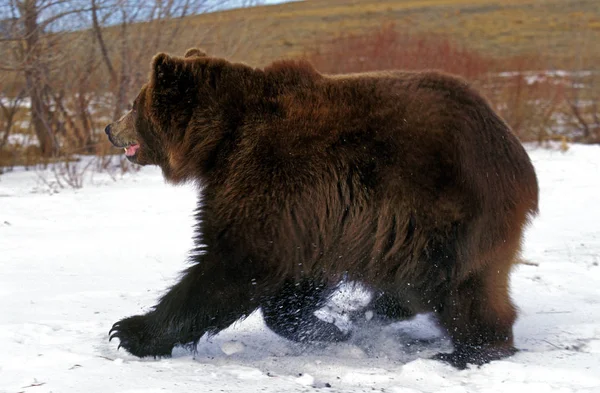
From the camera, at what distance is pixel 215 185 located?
13.3 feet

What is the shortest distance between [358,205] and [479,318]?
0.94 metres

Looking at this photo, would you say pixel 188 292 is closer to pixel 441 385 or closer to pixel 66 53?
pixel 441 385

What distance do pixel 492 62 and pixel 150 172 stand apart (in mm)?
9364

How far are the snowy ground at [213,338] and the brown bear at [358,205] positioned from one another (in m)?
0.28

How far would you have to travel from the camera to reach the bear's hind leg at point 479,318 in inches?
158

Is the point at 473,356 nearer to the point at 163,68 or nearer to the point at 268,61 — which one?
the point at 163,68

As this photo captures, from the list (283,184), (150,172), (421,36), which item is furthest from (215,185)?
A: (421,36)

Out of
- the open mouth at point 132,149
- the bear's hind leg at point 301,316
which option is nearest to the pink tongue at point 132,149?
→ the open mouth at point 132,149

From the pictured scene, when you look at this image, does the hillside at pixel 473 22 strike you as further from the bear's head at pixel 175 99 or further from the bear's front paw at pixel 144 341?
the bear's front paw at pixel 144 341

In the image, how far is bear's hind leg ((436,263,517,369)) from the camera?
402cm

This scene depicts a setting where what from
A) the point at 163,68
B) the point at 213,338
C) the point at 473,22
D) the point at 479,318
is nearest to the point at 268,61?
the point at 163,68

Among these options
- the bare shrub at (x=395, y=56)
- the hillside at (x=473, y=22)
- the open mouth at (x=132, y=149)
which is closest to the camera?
the open mouth at (x=132, y=149)

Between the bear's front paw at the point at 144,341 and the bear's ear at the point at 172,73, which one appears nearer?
the bear's front paw at the point at 144,341

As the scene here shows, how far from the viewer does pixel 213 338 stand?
450 cm
